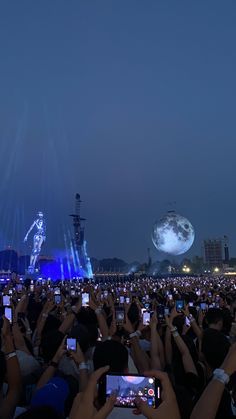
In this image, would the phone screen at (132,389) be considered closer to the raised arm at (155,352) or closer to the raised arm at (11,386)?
the raised arm at (11,386)

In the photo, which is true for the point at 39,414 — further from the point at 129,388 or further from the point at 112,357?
the point at 112,357

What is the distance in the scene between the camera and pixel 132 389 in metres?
3.13

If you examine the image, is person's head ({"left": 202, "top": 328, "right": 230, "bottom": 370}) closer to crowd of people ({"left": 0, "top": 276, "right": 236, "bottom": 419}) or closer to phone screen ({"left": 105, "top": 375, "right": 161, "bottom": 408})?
crowd of people ({"left": 0, "top": 276, "right": 236, "bottom": 419})

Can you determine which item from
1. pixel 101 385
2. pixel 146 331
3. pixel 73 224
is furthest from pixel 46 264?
pixel 101 385

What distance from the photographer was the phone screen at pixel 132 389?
9.98 ft

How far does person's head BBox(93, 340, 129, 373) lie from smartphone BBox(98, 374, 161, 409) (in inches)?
51.8

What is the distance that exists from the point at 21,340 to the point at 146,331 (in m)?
3.51

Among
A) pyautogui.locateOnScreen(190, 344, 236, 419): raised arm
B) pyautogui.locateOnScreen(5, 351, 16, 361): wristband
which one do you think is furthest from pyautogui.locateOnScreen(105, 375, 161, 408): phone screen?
pyautogui.locateOnScreen(5, 351, 16, 361): wristband

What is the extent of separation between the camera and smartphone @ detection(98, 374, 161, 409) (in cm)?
305

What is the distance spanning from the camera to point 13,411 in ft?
14.9

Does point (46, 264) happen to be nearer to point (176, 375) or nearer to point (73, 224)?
point (73, 224)

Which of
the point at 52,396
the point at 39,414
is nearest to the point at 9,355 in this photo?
the point at 52,396

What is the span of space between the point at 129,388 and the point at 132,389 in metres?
0.02

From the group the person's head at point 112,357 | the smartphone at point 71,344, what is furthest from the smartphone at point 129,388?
the smartphone at point 71,344
